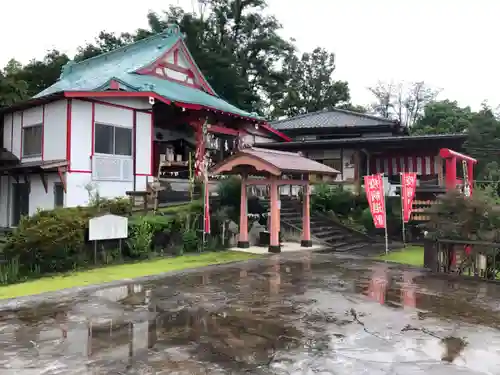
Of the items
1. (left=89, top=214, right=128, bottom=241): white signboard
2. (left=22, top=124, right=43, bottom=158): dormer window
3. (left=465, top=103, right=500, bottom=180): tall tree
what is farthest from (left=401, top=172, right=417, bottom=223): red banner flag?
(left=465, top=103, right=500, bottom=180): tall tree

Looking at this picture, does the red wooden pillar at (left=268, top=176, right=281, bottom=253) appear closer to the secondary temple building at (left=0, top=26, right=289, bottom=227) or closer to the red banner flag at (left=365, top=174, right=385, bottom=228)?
the red banner flag at (left=365, top=174, right=385, bottom=228)

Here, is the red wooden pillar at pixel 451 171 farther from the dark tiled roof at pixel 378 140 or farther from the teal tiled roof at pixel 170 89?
the teal tiled roof at pixel 170 89

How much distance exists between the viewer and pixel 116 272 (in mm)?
11164

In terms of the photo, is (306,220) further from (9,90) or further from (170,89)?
(9,90)

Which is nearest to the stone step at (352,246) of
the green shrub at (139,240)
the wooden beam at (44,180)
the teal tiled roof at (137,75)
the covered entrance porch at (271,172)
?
the covered entrance porch at (271,172)

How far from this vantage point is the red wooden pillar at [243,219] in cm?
1560

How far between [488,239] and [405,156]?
13.2 meters

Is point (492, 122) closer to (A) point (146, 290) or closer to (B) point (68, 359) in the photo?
(A) point (146, 290)

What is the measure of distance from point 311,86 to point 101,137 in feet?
115

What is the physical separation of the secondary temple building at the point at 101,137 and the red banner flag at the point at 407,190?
879 cm

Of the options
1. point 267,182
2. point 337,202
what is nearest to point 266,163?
point 267,182

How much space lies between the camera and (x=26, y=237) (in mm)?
10703

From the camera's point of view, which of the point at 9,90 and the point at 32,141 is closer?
the point at 32,141

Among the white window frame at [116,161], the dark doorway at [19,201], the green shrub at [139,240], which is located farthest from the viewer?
the dark doorway at [19,201]
